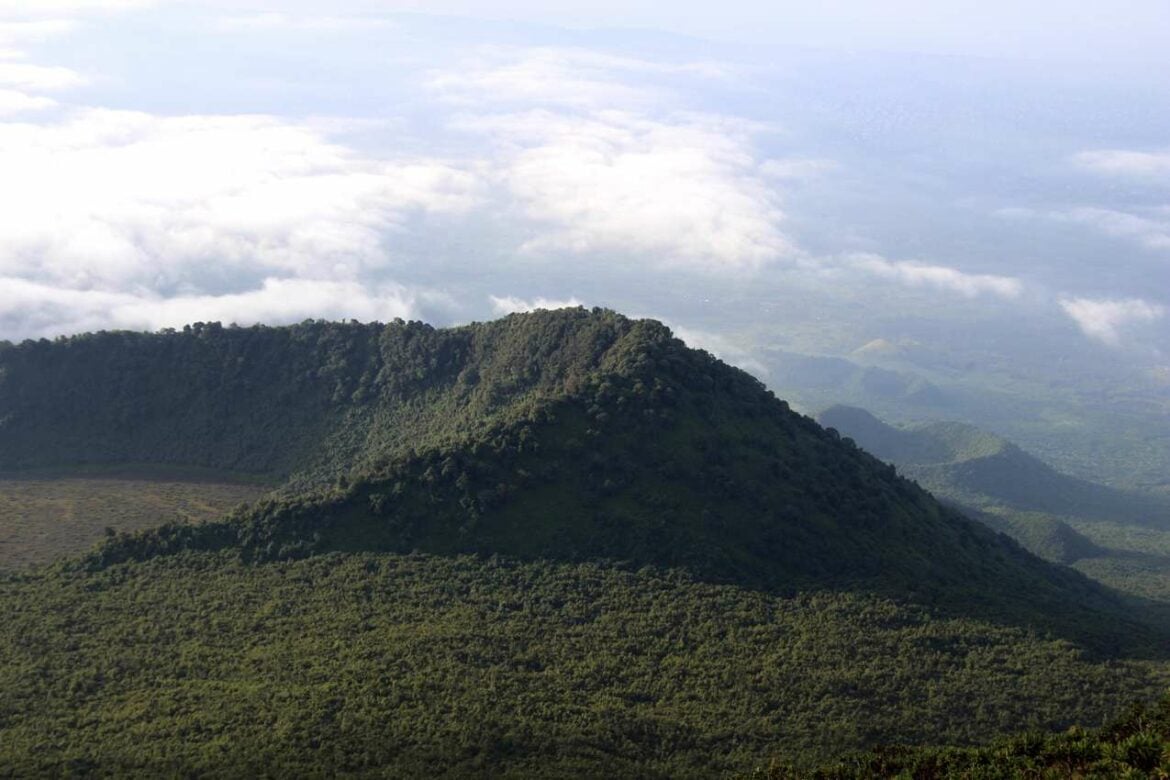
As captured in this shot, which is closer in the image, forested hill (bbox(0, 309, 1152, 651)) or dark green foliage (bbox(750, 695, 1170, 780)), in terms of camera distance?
dark green foliage (bbox(750, 695, 1170, 780))

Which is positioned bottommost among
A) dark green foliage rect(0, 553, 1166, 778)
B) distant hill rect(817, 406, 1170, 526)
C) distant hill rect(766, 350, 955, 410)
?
dark green foliage rect(0, 553, 1166, 778)

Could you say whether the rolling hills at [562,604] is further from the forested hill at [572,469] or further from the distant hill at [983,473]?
the distant hill at [983,473]

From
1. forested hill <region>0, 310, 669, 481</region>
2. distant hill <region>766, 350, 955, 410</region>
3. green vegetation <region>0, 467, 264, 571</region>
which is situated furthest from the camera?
distant hill <region>766, 350, 955, 410</region>

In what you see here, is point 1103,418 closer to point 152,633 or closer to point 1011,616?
point 1011,616

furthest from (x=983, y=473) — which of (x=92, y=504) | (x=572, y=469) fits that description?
(x=92, y=504)

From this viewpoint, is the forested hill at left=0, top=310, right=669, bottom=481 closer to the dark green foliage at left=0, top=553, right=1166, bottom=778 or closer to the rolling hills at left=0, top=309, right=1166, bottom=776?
the rolling hills at left=0, top=309, right=1166, bottom=776

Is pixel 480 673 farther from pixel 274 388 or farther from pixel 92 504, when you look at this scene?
pixel 274 388

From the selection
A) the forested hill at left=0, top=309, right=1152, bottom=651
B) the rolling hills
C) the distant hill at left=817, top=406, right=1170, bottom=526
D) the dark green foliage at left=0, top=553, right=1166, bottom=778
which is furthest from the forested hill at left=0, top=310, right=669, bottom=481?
the distant hill at left=817, top=406, right=1170, bottom=526

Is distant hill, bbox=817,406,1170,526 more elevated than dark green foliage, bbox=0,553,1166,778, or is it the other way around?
distant hill, bbox=817,406,1170,526
